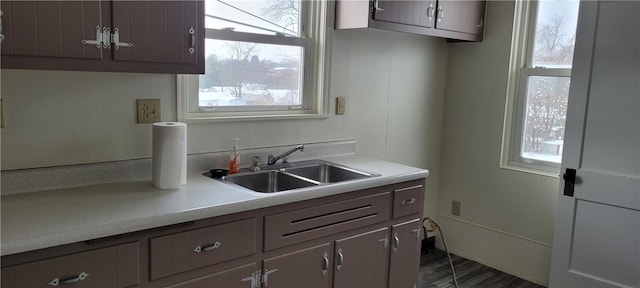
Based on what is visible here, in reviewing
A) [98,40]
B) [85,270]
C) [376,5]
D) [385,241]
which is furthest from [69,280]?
[376,5]

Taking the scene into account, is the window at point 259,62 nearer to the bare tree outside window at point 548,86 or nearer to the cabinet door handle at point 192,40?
the cabinet door handle at point 192,40

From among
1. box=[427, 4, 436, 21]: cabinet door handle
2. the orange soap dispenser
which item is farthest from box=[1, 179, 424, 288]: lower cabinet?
box=[427, 4, 436, 21]: cabinet door handle

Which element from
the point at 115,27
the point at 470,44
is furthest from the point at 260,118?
the point at 470,44

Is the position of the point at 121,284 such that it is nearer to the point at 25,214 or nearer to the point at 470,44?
the point at 25,214

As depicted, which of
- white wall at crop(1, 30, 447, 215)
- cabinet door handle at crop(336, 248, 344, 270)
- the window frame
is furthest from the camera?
the window frame

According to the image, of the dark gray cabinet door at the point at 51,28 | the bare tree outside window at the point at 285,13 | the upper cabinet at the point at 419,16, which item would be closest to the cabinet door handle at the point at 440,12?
the upper cabinet at the point at 419,16

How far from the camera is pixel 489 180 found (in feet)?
11.4

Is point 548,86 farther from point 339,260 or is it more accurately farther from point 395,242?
point 339,260

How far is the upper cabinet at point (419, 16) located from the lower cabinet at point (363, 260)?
3.66 ft

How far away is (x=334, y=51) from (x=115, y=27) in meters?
1.39

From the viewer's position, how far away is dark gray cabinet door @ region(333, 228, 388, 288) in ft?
7.35

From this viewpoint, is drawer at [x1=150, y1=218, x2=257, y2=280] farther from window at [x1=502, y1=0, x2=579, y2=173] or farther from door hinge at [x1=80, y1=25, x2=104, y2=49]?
window at [x1=502, y1=0, x2=579, y2=173]

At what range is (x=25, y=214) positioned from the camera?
5.19 feet

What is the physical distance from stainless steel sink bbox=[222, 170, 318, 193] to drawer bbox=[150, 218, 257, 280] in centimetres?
50
